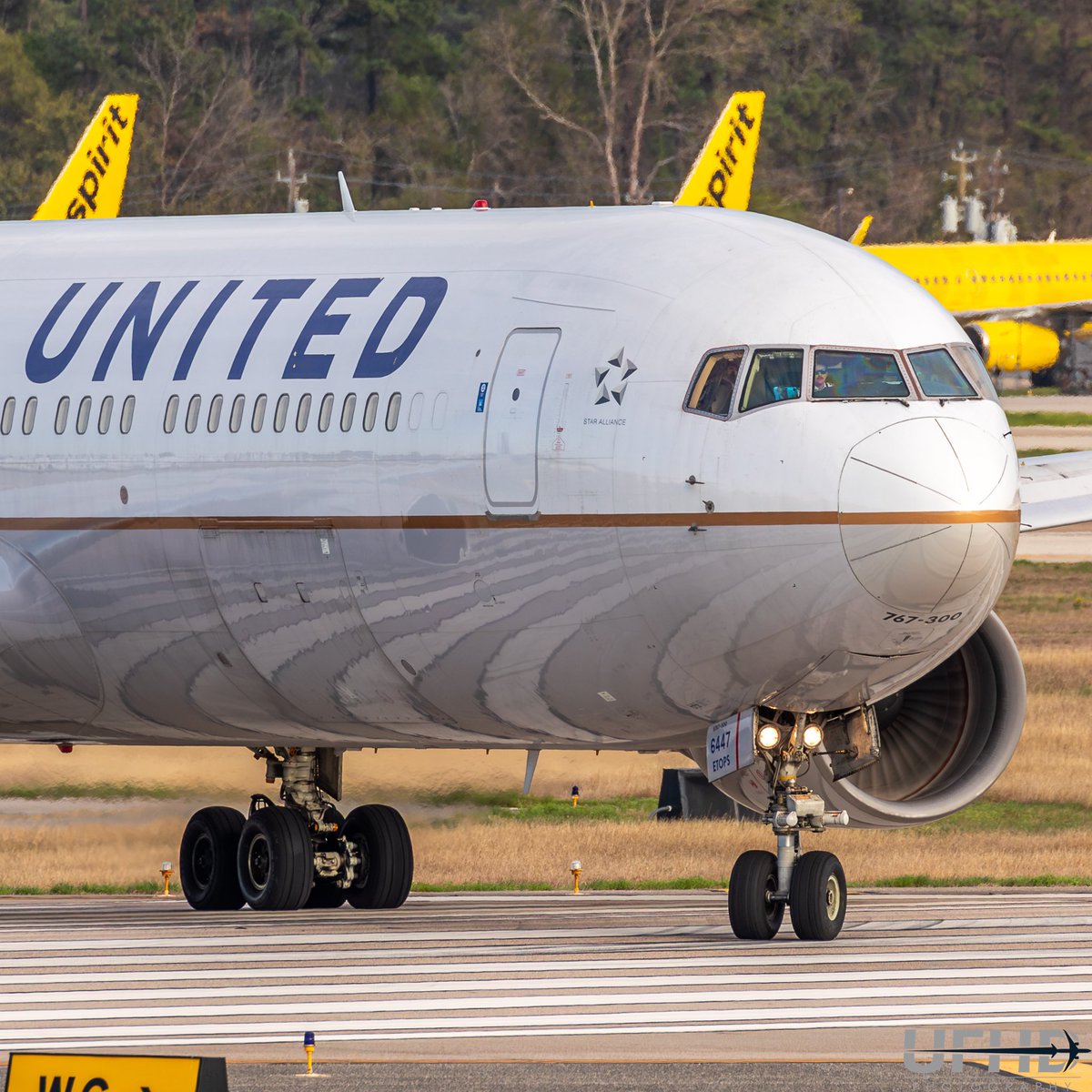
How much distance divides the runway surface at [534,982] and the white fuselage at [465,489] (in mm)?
1758

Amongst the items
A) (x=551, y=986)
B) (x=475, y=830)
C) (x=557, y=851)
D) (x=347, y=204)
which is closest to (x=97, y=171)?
(x=475, y=830)

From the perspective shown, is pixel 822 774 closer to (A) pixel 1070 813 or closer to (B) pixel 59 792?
(B) pixel 59 792

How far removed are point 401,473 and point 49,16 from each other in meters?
105

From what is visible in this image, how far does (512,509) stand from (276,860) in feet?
18.0

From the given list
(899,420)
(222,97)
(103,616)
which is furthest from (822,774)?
(222,97)

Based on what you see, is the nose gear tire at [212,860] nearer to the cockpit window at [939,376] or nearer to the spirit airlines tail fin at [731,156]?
the cockpit window at [939,376]

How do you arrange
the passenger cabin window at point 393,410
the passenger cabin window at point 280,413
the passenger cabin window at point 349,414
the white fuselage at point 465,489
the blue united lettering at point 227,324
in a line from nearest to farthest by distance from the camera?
1. the white fuselage at point 465,489
2. the passenger cabin window at point 393,410
3. the passenger cabin window at point 349,414
4. the blue united lettering at point 227,324
5. the passenger cabin window at point 280,413

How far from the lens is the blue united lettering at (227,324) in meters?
20.5

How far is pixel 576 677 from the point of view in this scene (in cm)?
1955

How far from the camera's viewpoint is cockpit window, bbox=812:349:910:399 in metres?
18.4

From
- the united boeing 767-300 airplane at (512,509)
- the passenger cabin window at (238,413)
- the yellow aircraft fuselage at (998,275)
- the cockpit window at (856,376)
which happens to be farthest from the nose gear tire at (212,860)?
the yellow aircraft fuselage at (998,275)

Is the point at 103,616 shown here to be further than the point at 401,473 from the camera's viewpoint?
Yes

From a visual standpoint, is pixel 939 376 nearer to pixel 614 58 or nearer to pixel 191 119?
pixel 614 58

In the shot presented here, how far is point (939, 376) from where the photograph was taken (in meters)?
18.8
